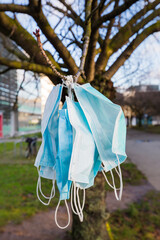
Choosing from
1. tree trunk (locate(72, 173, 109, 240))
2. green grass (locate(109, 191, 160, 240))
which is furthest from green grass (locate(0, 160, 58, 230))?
green grass (locate(109, 191, 160, 240))

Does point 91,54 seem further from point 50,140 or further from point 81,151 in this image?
point 81,151

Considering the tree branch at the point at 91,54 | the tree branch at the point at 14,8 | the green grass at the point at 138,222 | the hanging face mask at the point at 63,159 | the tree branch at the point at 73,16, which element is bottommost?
the green grass at the point at 138,222

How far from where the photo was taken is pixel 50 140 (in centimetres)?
130

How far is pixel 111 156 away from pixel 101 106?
307 mm

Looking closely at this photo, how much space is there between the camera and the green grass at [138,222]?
3263mm

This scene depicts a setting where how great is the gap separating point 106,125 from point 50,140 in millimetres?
376

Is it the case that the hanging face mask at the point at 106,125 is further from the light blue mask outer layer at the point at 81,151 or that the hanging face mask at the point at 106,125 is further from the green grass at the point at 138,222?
the green grass at the point at 138,222

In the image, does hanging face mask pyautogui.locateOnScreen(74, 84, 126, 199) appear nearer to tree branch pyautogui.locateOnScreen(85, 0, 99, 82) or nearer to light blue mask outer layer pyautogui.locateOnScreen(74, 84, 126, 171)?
light blue mask outer layer pyautogui.locateOnScreen(74, 84, 126, 171)

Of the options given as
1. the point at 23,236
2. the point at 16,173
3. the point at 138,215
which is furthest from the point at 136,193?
the point at 16,173

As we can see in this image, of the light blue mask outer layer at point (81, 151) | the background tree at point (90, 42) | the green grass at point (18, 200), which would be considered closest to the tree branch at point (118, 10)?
the background tree at point (90, 42)

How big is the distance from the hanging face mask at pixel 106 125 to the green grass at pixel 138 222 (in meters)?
2.64

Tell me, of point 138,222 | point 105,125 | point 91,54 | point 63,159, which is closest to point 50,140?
point 63,159

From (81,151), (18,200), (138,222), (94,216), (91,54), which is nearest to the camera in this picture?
(81,151)

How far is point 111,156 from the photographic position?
1.17 m
